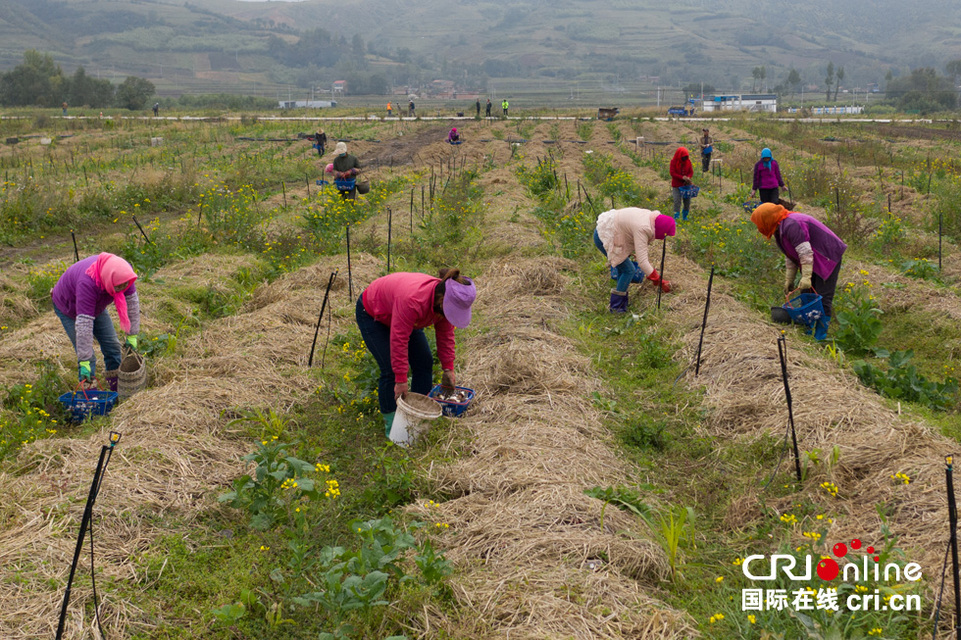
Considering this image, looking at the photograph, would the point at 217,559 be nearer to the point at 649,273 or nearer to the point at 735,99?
the point at 649,273

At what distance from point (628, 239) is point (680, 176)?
4421 millimetres

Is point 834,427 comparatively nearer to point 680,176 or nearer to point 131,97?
point 680,176

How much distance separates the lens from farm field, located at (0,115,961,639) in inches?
133

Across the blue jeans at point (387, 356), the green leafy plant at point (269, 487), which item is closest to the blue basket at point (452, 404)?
the blue jeans at point (387, 356)

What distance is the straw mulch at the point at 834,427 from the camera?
381cm

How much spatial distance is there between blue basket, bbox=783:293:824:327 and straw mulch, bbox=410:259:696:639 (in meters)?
2.28

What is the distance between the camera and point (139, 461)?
4.55 metres

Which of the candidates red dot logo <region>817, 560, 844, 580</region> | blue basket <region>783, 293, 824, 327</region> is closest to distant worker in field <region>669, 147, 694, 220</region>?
blue basket <region>783, 293, 824, 327</region>

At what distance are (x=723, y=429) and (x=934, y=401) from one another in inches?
65.4

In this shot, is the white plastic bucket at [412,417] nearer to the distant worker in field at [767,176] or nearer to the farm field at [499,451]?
the farm field at [499,451]

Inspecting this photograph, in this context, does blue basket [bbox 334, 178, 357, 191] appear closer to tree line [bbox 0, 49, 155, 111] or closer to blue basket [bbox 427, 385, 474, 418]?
blue basket [bbox 427, 385, 474, 418]

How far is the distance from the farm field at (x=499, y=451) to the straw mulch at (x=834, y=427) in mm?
21

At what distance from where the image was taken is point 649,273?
23.9 feet

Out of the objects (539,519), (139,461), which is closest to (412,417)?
(539,519)
